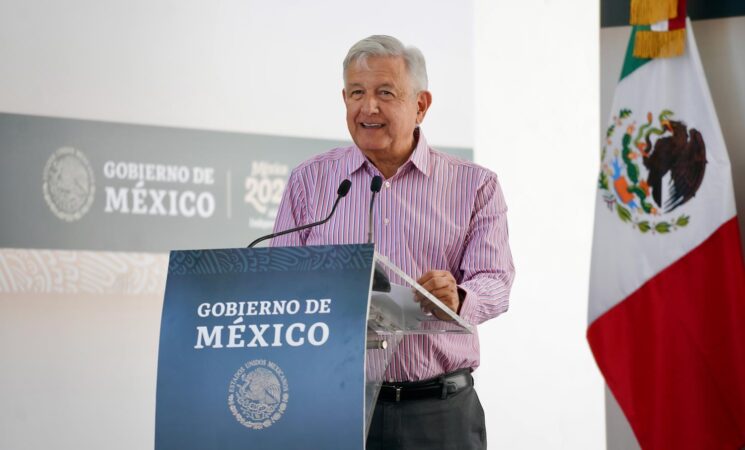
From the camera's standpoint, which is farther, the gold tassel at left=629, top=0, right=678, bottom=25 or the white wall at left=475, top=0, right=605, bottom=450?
the white wall at left=475, top=0, right=605, bottom=450

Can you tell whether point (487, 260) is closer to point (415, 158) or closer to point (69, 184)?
point (415, 158)

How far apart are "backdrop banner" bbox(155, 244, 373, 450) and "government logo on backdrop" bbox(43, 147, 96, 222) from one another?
1.92m

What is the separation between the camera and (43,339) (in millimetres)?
3566

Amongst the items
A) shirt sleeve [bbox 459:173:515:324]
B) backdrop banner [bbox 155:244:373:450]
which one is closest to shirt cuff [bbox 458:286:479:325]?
shirt sleeve [bbox 459:173:515:324]

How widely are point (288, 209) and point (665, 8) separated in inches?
82.5

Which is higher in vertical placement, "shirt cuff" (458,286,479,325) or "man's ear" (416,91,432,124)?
"man's ear" (416,91,432,124)

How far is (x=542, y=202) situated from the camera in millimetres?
4891

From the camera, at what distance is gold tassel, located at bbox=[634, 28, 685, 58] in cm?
382

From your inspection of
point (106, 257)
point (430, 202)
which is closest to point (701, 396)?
point (430, 202)

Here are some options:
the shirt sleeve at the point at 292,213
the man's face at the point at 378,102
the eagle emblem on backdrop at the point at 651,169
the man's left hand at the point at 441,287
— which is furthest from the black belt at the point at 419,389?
the eagle emblem on backdrop at the point at 651,169

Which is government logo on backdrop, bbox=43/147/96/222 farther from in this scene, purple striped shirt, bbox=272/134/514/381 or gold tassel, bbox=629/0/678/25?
gold tassel, bbox=629/0/678/25

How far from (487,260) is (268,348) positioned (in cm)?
70

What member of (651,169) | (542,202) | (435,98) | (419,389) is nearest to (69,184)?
(435,98)

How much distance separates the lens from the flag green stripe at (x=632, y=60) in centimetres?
393
